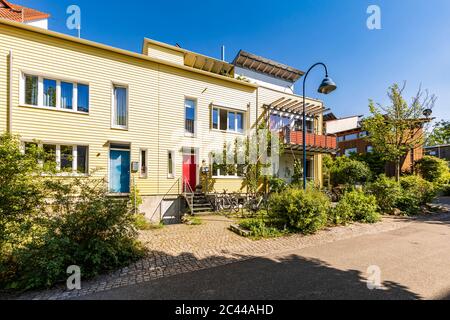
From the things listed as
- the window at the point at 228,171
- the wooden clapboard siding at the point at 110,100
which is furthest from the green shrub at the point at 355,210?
the wooden clapboard siding at the point at 110,100

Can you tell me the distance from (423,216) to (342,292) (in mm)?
12344

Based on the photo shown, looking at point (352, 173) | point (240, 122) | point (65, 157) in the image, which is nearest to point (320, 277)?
point (65, 157)

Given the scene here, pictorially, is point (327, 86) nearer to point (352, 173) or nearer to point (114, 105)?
point (114, 105)

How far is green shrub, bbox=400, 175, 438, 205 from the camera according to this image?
1445 centimetres

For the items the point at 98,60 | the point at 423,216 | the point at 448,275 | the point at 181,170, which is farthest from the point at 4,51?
the point at 423,216

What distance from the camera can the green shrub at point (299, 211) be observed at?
29.9ft

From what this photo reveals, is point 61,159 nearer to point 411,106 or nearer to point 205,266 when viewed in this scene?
point 205,266

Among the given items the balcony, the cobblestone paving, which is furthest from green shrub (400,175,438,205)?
the balcony

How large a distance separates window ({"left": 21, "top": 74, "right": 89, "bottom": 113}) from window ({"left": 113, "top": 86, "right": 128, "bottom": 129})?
1.37m

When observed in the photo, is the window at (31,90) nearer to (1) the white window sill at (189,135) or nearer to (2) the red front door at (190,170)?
(1) the white window sill at (189,135)

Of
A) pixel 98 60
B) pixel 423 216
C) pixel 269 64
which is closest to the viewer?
pixel 98 60

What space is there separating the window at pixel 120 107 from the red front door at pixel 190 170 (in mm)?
3979

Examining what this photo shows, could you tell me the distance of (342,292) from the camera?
4598mm
